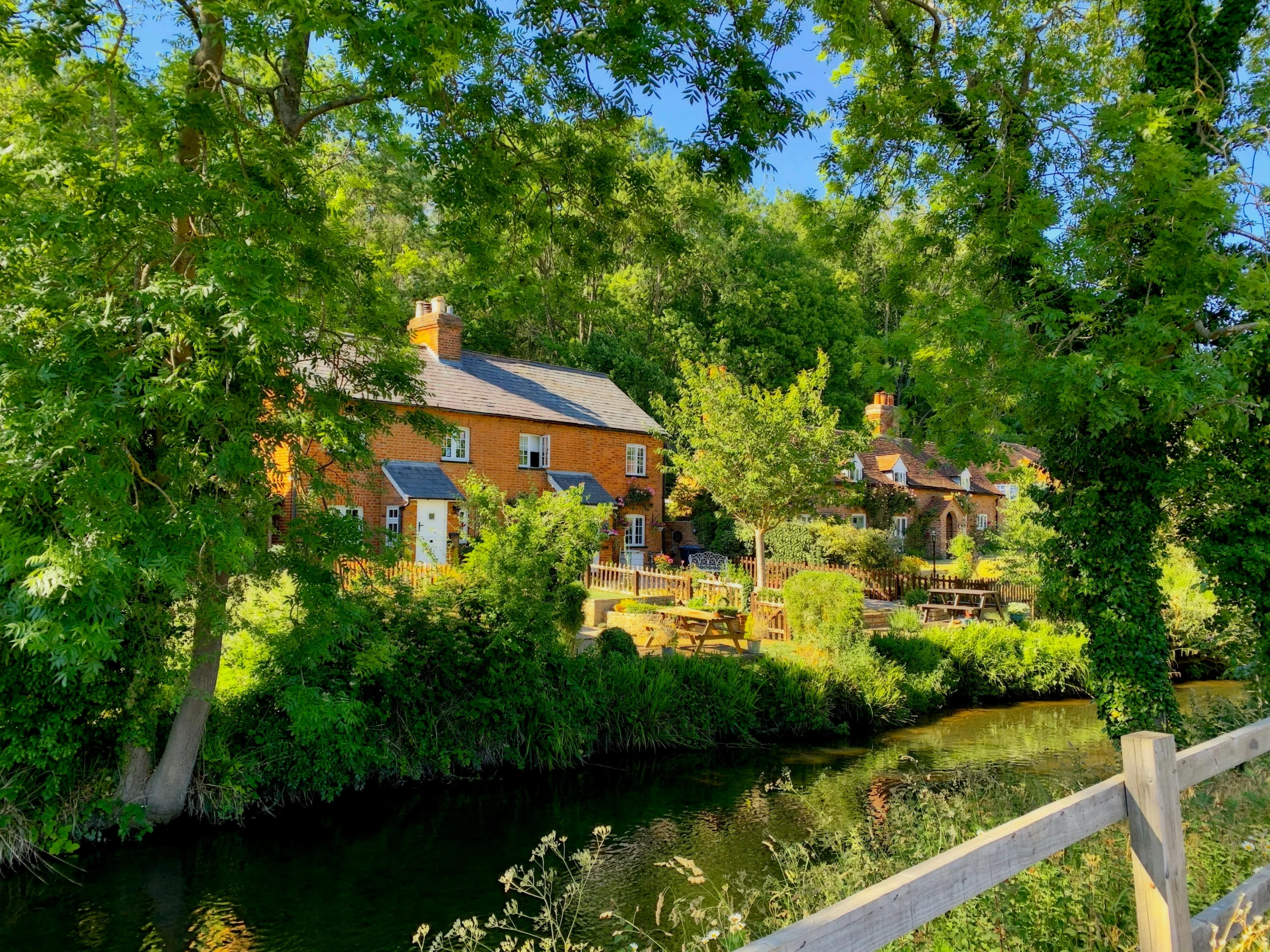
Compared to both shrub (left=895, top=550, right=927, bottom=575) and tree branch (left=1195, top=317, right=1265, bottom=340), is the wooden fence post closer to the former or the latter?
tree branch (left=1195, top=317, right=1265, bottom=340)

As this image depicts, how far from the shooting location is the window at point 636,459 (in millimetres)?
31234

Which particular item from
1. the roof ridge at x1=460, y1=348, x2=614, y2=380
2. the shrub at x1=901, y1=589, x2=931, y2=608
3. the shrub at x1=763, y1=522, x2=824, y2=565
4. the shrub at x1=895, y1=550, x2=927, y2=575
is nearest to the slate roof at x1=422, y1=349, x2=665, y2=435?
the roof ridge at x1=460, y1=348, x2=614, y2=380

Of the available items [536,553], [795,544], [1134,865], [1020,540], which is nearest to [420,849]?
[536,553]

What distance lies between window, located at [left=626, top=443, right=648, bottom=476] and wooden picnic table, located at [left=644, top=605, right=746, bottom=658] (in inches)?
566

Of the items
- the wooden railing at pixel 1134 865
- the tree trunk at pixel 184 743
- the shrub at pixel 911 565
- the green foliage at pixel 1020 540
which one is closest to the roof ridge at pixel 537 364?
the shrub at pixel 911 565

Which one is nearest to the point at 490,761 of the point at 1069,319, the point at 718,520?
the point at 1069,319

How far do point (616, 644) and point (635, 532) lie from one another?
17193 millimetres

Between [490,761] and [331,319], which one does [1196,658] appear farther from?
[331,319]

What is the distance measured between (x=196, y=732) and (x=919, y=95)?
37.4 ft

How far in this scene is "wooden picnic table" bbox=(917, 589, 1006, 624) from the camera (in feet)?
67.8

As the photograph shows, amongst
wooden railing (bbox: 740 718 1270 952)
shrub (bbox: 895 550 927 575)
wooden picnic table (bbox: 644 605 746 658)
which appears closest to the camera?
wooden railing (bbox: 740 718 1270 952)

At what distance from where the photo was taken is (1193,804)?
268 inches

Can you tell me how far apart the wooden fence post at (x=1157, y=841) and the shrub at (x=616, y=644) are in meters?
10.8

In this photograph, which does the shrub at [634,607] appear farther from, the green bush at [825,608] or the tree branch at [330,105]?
the tree branch at [330,105]
